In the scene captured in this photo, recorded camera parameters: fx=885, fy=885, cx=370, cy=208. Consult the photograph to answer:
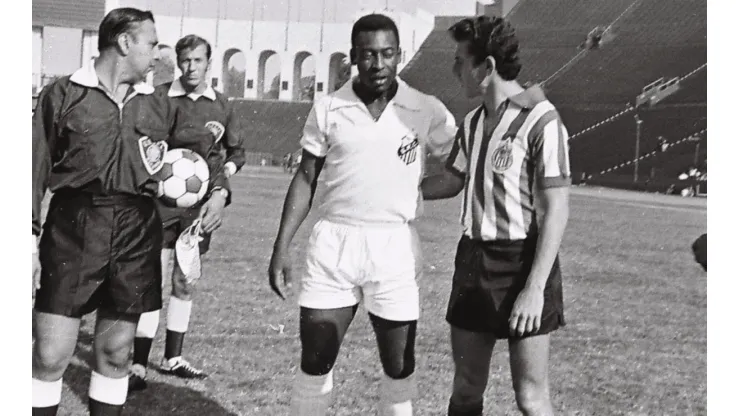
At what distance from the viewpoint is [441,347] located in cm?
411

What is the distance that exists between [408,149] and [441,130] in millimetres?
141

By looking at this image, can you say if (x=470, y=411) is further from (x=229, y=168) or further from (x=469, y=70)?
(x=229, y=168)

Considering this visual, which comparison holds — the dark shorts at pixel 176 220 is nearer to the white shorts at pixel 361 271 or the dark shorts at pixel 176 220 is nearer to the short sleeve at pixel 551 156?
the white shorts at pixel 361 271

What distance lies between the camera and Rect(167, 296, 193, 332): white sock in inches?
137

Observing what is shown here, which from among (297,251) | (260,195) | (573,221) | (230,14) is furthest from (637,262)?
(260,195)

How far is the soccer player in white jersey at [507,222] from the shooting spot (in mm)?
2088

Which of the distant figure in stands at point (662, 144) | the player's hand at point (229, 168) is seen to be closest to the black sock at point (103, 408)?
the player's hand at point (229, 168)

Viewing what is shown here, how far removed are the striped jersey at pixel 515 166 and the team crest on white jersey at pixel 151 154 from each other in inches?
34.4

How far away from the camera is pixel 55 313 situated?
2285 mm

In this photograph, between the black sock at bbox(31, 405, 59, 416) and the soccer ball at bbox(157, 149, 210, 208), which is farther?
the soccer ball at bbox(157, 149, 210, 208)

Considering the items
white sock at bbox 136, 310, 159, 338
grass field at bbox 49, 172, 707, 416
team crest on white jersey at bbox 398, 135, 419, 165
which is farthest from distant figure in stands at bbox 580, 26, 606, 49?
team crest on white jersey at bbox 398, 135, 419, 165

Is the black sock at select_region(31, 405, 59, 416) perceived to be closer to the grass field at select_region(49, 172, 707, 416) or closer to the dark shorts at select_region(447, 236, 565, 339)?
the grass field at select_region(49, 172, 707, 416)

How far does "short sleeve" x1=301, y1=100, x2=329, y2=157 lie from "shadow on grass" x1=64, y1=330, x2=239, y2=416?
1.13 meters
